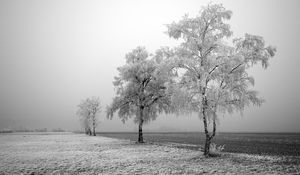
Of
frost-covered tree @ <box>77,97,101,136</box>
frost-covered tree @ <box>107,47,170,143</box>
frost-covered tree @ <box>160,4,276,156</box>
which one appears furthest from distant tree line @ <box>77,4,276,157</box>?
frost-covered tree @ <box>77,97,101,136</box>

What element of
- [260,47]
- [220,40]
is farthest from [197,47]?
[260,47]

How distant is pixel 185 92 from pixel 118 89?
20.7 m

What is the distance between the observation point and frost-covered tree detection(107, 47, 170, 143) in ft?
119

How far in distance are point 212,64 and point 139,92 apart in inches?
763

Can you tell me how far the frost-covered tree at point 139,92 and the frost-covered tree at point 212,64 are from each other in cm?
1431

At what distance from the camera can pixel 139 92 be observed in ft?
123

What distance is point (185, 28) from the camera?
21.7 m

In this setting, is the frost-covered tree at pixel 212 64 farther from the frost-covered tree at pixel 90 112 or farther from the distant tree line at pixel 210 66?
the frost-covered tree at pixel 90 112

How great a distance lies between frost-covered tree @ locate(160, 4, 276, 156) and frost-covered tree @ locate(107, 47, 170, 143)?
14311 millimetres

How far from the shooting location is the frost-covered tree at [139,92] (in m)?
36.4

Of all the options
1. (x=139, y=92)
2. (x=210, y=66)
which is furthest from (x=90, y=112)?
(x=210, y=66)

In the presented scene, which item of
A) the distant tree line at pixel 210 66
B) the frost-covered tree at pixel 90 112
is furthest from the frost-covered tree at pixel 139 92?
the frost-covered tree at pixel 90 112

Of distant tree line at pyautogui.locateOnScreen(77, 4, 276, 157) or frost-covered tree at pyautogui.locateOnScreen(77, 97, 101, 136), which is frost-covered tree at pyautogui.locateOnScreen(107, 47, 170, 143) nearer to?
distant tree line at pyautogui.locateOnScreen(77, 4, 276, 157)

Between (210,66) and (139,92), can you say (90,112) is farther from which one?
(210,66)
